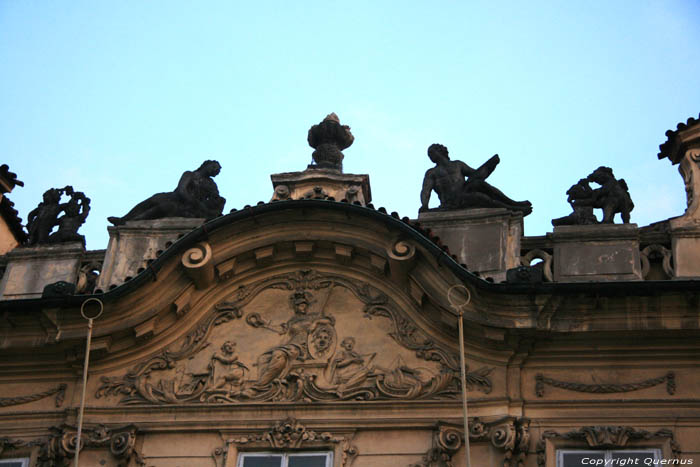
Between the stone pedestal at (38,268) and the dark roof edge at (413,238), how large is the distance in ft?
2.52

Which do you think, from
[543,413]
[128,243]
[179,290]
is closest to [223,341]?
[179,290]

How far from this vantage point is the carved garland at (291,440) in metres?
14.8

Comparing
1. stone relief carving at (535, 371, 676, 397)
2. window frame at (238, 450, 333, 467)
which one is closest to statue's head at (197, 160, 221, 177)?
window frame at (238, 450, 333, 467)

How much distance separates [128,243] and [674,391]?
657 cm

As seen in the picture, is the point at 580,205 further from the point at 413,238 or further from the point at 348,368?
the point at 348,368

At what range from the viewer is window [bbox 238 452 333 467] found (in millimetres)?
14789

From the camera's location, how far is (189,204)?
1733cm

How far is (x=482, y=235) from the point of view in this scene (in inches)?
635

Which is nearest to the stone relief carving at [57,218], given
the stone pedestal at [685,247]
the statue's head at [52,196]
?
the statue's head at [52,196]

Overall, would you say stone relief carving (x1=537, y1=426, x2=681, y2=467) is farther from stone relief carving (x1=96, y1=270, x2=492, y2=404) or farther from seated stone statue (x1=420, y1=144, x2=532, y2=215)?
seated stone statue (x1=420, y1=144, x2=532, y2=215)

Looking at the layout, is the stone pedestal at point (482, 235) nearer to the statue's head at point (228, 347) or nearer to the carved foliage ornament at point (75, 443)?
the statue's head at point (228, 347)

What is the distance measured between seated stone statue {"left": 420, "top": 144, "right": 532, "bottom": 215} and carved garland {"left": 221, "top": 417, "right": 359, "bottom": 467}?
3.23 metres

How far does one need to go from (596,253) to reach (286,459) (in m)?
4.09
